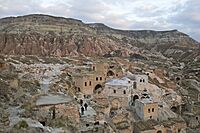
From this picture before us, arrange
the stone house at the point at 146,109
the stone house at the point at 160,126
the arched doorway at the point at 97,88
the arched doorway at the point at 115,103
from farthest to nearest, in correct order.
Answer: the arched doorway at the point at 97,88 < the arched doorway at the point at 115,103 < the stone house at the point at 146,109 < the stone house at the point at 160,126

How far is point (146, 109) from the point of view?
29172 mm

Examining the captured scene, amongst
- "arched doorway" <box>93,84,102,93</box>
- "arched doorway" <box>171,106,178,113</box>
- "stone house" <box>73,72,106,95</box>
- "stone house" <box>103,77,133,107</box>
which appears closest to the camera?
"stone house" <box>103,77,133,107</box>

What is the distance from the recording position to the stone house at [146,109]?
29078 millimetres

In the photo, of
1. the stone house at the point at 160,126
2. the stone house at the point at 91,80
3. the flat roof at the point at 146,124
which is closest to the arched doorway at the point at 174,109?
the stone house at the point at 160,126

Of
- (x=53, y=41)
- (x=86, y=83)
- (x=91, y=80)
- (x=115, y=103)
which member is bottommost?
(x=115, y=103)

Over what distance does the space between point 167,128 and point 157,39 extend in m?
144

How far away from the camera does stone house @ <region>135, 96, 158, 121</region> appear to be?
29078 millimetres

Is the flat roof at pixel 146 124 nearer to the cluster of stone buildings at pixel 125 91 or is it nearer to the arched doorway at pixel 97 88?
the cluster of stone buildings at pixel 125 91

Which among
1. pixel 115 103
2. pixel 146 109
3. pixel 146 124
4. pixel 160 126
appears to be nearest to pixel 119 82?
pixel 115 103

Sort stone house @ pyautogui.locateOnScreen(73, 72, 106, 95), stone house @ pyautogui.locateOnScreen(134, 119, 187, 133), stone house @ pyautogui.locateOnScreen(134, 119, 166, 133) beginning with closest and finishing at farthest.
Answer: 1. stone house @ pyautogui.locateOnScreen(134, 119, 166, 133)
2. stone house @ pyautogui.locateOnScreen(134, 119, 187, 133)
3. stone house @ pyautogui.locateOnScreen(73, 72, 106, 95)

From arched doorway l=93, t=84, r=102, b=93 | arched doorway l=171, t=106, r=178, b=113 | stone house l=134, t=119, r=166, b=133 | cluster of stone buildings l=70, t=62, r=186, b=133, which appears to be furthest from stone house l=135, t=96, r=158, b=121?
arched doorway l=171, t=106, r=178, b=113

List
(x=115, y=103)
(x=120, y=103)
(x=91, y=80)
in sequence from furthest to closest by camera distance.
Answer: (x=91, y=80) → (x=120, y=103) → (x=115, y=103)

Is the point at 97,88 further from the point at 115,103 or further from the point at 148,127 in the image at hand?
the point at 148,127

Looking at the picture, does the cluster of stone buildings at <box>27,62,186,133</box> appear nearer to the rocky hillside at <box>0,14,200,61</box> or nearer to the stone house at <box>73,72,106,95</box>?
the stone house at <box>73,72,106,95</box>
